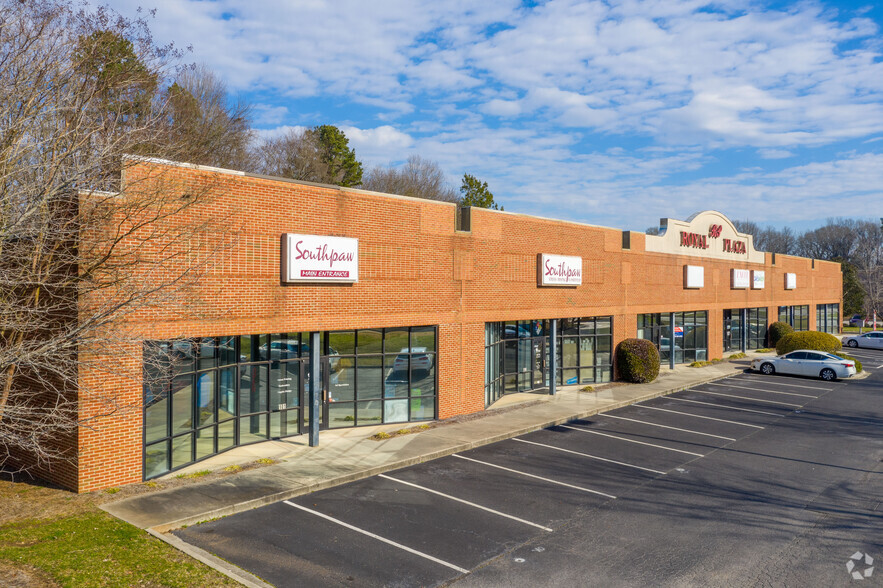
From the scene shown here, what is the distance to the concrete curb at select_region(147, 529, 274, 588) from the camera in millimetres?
9195

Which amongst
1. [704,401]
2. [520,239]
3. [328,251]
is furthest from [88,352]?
[704,401]

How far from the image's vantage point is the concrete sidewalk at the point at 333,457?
39.9 feet

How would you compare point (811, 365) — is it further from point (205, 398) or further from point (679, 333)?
point (205, 398)

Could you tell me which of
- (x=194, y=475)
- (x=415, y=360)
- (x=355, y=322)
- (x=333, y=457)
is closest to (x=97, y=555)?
(x=194, y=475)

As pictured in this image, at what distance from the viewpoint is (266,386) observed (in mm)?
17484

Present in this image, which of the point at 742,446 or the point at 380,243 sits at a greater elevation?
the point at 380,243

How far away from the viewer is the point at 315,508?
12.5m


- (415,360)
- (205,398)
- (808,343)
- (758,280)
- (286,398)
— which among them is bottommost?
(286,398)

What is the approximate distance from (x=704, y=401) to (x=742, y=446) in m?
7.58

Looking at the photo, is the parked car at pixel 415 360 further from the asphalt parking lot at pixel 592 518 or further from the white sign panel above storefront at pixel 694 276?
the white sign panel above storefront at pixel 694 276

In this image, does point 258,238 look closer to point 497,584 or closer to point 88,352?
point 88,352

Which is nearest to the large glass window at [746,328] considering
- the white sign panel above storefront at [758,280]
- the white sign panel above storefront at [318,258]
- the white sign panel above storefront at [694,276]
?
the white sign panel above storefront at [758,280]

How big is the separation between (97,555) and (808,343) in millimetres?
39962

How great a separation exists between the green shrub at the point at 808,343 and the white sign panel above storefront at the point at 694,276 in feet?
24.7
